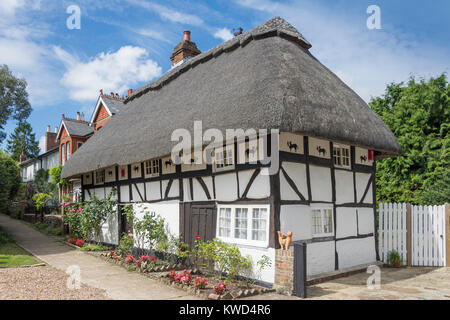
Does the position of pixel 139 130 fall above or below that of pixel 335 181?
above

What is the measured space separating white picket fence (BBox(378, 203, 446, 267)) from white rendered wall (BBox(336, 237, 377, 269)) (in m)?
0.66

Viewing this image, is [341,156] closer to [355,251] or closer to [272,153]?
[355,251]

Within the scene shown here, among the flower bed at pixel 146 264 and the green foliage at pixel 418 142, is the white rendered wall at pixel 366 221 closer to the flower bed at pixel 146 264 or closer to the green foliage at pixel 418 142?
the flower bed at pixel 146 264

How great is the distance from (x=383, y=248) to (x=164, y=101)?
8.26 metres

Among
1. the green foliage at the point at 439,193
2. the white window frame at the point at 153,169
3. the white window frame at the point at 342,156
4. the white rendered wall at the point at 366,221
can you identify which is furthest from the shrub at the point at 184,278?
the green foliage at the point at 439,193

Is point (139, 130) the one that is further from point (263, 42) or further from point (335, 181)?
point (335, 181)

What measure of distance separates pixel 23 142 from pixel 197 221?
152 feet

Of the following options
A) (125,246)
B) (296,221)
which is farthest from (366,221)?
(125,246)

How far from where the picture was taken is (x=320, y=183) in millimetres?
8164

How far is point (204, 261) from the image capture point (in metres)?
8.64

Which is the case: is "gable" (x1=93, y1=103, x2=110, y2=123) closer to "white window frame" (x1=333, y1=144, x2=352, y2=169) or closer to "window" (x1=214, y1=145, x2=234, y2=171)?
"window" (x1=214, y1=145, x2=234, y2=171)

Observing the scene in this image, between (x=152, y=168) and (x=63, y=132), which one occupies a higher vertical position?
(x=63, y=132)

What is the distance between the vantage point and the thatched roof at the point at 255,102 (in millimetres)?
7160
